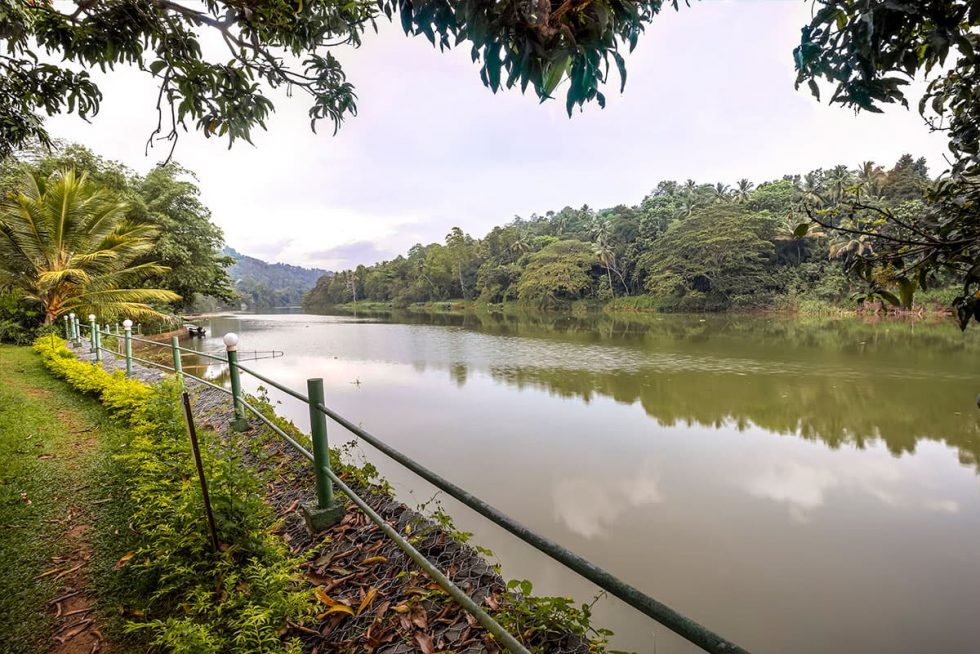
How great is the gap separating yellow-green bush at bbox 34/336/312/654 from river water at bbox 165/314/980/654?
7.59 feet

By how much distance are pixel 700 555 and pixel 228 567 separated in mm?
3861

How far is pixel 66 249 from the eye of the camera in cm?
1234

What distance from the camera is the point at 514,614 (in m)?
2.10

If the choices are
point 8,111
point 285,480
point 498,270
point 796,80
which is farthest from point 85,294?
point 498,270

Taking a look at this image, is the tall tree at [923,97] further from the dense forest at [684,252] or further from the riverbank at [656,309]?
the dense forest at [684,252]

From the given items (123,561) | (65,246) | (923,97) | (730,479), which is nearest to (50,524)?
(123,561)

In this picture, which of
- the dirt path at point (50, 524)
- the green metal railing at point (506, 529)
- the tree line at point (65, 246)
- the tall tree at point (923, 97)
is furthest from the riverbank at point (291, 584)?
the tree line at point (65, 246)

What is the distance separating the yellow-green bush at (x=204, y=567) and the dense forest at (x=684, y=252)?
23.1m

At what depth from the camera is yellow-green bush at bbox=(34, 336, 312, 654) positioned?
178 cm

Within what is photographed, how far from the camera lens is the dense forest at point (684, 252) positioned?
102 feet

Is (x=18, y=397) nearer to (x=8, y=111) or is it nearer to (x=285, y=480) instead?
(x=8, y=111)

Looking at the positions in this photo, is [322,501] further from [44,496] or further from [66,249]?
[66,249]

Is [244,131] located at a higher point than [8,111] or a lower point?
lower

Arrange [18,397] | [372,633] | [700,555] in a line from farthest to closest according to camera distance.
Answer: [18,397]
[700,555]
[372,633]
